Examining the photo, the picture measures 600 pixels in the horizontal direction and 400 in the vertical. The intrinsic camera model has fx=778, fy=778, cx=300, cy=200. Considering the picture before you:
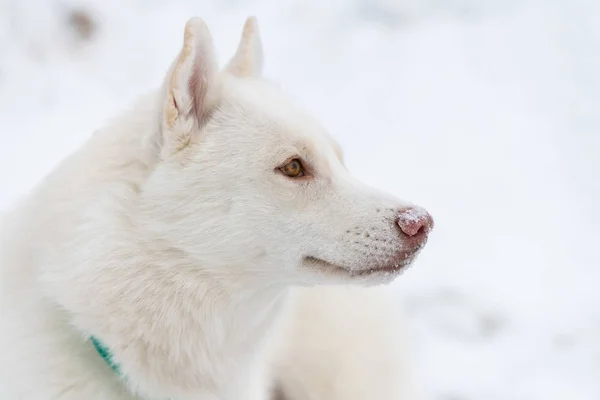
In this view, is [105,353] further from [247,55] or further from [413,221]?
[247,55]

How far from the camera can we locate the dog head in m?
2.48

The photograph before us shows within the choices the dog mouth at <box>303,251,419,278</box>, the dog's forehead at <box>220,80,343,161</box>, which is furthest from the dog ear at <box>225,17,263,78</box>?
the dog mouth at <box>303,251,419,278</box>

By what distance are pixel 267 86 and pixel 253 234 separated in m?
0.65

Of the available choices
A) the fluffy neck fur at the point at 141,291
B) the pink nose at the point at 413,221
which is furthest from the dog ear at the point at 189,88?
the pink nose at the point at 413,221

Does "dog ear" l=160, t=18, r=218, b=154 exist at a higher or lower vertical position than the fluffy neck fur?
higher

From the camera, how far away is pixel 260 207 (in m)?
2.48

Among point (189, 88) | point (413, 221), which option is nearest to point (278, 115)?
point (189, 88)

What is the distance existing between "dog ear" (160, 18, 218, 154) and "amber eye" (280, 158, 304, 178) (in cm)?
32

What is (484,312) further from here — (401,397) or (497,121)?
(497,121)

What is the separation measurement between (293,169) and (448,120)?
13.5 feet

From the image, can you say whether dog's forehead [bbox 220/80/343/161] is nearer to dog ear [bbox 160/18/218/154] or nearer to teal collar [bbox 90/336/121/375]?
dog ear [bbox 160/18/218/154]

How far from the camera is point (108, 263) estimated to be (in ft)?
8.11

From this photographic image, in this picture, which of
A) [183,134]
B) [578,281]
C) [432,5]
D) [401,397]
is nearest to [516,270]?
[578,281]

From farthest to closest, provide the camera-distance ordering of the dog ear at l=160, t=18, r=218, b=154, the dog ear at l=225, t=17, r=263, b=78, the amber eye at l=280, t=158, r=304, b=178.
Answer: the dog ear at l=225, t=17, r=263, b=78, the amber eye at l=280, t=158, r=304, b=178, the dog ear at l=160, t=18, r=218, b=154
